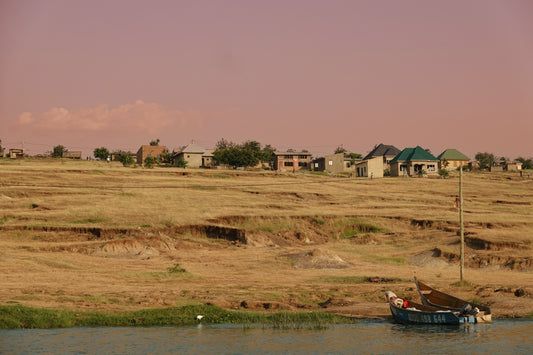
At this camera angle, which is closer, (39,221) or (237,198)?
(39,221)

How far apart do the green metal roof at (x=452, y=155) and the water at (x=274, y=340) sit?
126591 mm

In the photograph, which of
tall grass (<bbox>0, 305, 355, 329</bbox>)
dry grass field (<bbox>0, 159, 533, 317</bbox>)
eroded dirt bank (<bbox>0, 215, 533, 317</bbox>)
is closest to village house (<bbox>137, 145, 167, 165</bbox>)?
dry grass field (<bbox>0, 159, 533, 317</bbox>)

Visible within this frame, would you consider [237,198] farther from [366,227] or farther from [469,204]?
[469,204]

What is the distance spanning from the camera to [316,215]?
78.9 meters

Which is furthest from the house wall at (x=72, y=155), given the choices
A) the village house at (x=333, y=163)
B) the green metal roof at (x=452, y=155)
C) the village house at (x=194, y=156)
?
the green metal roof at (x=452, y=155)

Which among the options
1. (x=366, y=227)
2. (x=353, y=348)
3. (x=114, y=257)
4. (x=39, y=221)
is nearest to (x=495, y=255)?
(x=366, y=227)

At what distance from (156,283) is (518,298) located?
2636 cm

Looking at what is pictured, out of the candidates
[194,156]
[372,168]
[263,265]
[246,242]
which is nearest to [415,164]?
[372,168]

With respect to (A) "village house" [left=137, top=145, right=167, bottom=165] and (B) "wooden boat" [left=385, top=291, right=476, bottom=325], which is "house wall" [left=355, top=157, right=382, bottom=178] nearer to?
(A) "village house" [left=137, top=145, right=167, bottom=165]

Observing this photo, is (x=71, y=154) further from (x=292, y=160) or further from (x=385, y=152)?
(x=385, y=152)

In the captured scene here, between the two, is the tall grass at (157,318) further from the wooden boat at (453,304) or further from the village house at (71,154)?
the village house at (71,154)

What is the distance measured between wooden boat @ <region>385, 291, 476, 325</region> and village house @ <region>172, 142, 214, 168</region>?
11543 centimetres

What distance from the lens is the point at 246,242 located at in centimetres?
6844

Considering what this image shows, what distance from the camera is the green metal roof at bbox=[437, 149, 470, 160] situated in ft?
524
